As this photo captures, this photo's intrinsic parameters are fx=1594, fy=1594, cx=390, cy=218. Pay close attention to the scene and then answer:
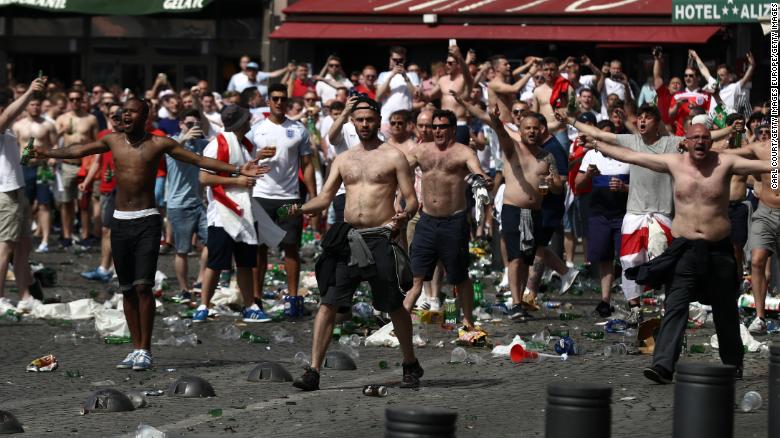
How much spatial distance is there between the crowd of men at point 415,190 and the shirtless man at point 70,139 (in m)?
0.03

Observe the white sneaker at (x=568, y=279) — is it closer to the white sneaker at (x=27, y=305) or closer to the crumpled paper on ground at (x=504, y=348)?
the crumpled paper on ground at (x=504, y=348)

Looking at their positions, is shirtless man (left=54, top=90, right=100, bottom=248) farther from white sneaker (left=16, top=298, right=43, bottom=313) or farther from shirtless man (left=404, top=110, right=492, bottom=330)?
shirtless man (left=404, top=110, right=492, bottom=330)

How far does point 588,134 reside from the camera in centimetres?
1155

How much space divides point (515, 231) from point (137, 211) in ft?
13.5

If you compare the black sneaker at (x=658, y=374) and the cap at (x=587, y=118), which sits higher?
the cap at (x=587, y=118)

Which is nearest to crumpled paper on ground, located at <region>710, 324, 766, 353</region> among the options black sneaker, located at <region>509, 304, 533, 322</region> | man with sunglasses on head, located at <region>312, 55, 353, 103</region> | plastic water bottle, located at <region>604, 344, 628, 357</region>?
plastic water bottle, located at <region>604, 344, 628, 357</region>

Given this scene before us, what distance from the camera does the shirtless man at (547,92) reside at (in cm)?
1811

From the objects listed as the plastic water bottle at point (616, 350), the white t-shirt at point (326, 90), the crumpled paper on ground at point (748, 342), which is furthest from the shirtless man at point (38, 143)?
the crumpled paper on ground at point (748, 342)

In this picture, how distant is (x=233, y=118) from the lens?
Answer: 14.0 metres

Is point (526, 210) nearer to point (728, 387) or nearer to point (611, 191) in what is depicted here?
point (611, 191)

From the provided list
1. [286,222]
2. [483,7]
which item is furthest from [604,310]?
[483,7]

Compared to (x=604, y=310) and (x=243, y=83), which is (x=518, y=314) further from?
(x=243, y=83)

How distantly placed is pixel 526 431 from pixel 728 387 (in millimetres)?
1384

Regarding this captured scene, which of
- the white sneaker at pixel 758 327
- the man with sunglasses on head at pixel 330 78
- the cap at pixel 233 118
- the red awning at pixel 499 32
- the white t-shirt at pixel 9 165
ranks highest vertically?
the red awning at pixel 499 32
